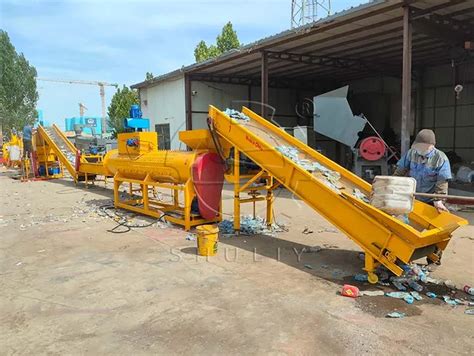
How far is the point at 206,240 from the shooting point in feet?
17.1

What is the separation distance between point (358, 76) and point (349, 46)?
20.5 feet

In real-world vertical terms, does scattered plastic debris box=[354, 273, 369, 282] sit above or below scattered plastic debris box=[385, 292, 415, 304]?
above

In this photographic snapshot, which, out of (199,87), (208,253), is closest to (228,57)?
(199,87)

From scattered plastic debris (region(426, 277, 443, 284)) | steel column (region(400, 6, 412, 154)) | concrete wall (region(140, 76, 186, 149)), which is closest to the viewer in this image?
scattered plastic debris (region(426, 277, 443, 284))

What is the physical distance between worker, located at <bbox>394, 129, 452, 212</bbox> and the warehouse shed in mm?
4972

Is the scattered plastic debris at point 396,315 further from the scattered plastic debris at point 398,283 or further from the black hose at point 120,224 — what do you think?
the black hose at point 120,224

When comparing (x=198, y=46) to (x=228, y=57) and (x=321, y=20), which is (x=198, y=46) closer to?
(x=228, y=57)

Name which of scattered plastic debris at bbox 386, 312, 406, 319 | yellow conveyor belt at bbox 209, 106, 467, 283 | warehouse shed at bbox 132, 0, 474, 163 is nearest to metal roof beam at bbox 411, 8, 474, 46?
warehouse shed at bbox 132, 0, 474, 163

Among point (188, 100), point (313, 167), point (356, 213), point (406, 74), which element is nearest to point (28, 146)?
point (188, 100)

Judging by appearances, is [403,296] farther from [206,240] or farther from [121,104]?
[121,104]

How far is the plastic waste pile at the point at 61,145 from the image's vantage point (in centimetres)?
1375

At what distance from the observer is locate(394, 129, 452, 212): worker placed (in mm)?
4324

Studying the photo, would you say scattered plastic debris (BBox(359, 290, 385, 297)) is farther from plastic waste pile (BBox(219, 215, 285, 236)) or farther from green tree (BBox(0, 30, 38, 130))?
green tree (BBox(0, 30, 38, 130))

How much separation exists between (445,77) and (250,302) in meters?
16.0
